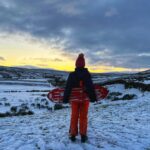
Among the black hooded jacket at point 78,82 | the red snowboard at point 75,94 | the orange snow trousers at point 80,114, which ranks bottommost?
the orange snow trousers at point 80,114

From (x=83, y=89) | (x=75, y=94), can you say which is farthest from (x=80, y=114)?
(x=83, y=89)

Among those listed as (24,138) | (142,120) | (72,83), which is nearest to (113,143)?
(72,83)

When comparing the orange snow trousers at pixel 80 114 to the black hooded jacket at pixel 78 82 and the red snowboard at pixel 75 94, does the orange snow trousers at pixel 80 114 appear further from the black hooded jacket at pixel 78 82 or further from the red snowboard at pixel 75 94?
the black hooded jacket at pixel 78 82

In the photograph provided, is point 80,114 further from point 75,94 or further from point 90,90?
point 90,90

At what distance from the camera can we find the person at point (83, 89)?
10344mm

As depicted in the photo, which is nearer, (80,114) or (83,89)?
(83,89)

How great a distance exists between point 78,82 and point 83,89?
24cm

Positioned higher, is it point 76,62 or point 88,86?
point 76,62

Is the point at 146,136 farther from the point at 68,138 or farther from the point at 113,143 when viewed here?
the point at 68,138

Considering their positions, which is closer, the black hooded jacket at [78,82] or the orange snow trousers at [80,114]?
the black hooded jacket at [78,82]

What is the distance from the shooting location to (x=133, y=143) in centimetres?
1052

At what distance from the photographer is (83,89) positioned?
10398 mm

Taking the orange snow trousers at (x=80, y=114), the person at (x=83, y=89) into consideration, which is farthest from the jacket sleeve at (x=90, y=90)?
the orange snow trousers at (x=80, y=114)

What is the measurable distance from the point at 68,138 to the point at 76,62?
2.24 meters
